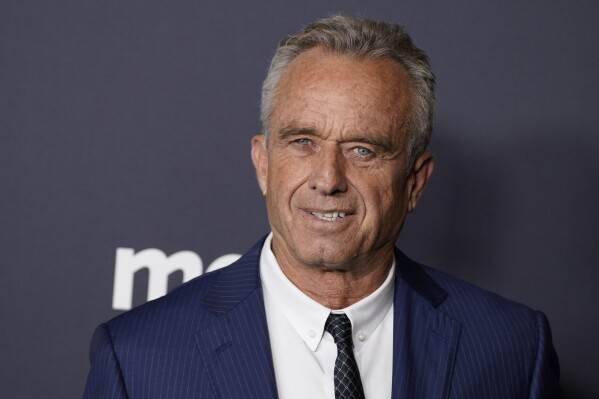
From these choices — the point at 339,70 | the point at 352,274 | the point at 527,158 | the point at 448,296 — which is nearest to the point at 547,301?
the point at 527,158

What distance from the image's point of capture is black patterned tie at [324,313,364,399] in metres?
1.78

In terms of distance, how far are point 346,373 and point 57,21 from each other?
4.48ft

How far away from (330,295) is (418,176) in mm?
351

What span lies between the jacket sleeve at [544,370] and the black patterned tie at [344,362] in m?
0.43

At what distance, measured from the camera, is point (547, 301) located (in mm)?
2619

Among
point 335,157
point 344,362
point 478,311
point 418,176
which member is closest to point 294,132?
point 335,157

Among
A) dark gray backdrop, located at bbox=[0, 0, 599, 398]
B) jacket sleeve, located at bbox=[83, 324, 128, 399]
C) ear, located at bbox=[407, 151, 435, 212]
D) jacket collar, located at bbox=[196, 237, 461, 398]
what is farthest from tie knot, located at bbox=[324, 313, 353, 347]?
dark gray backdrop, located at bbox=[0, 0, 599, 398]

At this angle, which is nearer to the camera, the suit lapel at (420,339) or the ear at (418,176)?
the suit lapel at (420,339)

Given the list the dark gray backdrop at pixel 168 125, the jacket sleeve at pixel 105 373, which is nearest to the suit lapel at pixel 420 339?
the jacket sleeve at pixel 105 373

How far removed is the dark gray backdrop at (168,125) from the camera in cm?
254

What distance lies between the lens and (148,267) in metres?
2.54

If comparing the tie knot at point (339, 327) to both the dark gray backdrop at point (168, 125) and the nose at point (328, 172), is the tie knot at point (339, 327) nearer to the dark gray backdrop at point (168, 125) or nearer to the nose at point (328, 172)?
the nose at point (328, 172)

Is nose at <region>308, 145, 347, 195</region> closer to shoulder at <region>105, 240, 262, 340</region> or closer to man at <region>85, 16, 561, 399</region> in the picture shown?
man at <region>85, 16, 561, 399</region>

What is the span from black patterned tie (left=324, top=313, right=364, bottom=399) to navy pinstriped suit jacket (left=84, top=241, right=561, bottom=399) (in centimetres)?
9
